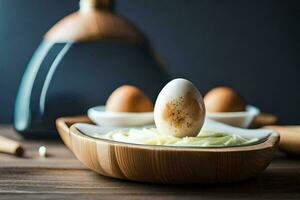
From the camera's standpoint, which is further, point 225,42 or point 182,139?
point 225,42

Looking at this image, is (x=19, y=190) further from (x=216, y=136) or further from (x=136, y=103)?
(x=136, y=103)

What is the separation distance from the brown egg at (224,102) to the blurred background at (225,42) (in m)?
0.30

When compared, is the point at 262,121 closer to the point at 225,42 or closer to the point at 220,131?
the point at 220,131

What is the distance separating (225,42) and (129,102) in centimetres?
41

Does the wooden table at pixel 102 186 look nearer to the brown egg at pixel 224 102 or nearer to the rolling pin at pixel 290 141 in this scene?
the rolling pin at pixel 290 141

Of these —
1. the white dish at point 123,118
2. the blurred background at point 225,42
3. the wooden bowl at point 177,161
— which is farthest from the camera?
the blurred background at point 225,42

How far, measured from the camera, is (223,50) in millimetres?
1218

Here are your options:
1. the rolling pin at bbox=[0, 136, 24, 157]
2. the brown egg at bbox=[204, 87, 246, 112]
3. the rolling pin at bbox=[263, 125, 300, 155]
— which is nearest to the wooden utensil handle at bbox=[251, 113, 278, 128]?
the brown egg at bbox=[204, 87, 246, 112]

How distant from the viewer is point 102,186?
0.60 m

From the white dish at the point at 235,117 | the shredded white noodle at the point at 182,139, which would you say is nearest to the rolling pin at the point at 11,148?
the shredded white noodle at the point at 182,139

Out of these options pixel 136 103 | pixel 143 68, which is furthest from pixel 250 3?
pixel 136 103

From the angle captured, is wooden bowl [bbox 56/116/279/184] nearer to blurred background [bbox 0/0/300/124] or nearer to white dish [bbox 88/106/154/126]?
white dish [bbox 88/106/154/126]

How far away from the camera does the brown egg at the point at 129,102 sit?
0.88m

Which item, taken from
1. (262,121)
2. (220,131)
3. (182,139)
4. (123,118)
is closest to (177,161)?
(182,139)
